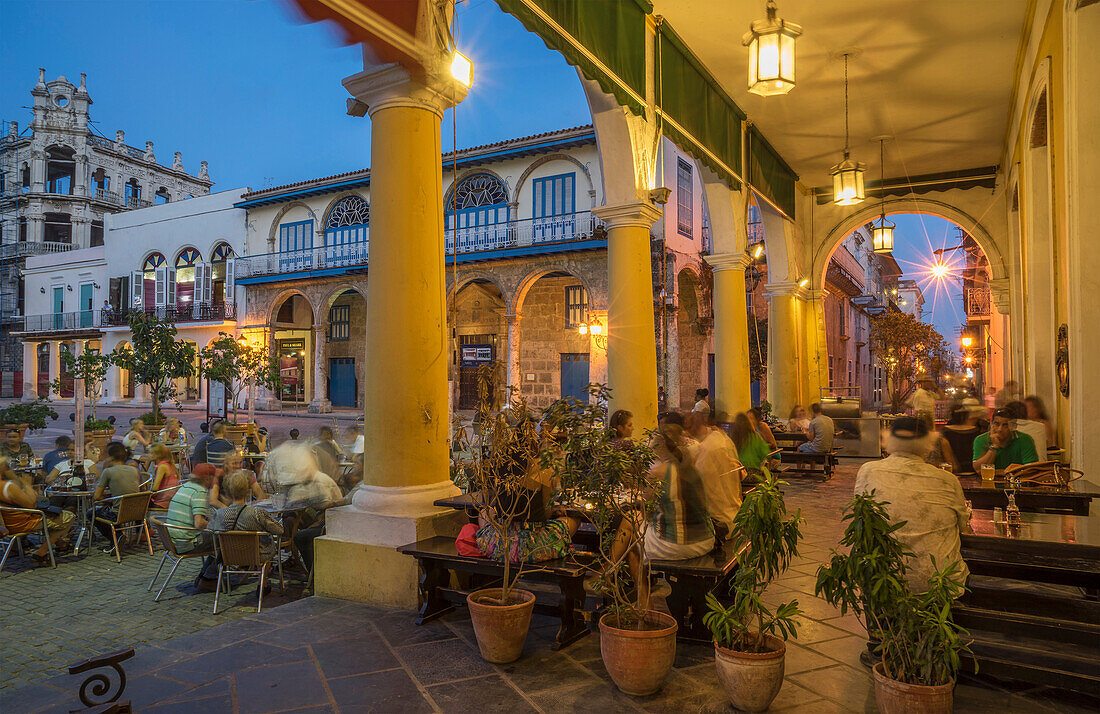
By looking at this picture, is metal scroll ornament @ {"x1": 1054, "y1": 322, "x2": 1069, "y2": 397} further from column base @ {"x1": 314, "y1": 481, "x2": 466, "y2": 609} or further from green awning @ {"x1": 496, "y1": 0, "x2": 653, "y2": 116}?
column base @ {"x1": 314, "y1": 481, "x2": 466, "y2": 609}

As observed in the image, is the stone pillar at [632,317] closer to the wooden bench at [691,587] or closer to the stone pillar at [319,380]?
the wooden bench at [691,587]

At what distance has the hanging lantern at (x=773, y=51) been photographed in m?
5.18

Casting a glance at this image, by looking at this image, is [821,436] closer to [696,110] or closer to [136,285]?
[696,110]

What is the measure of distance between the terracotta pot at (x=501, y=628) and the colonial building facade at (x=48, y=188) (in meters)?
38.5

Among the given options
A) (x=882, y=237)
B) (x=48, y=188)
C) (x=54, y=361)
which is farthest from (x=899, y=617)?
(x=48, y=188)

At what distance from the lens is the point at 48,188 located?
3547 cm

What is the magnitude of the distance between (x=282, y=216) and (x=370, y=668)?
2348cm

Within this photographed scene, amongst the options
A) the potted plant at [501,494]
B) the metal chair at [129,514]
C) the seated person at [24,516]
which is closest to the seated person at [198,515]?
the metal chair at [129,514]

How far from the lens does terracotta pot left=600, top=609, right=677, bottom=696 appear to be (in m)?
2.89

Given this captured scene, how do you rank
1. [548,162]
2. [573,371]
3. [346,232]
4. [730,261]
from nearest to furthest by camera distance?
[730,261]
[548,162]
[573,371]
[346,232]

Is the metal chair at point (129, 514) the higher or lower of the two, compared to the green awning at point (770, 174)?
lower

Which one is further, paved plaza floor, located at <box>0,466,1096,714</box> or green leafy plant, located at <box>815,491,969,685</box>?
paved plaza floor, located at <box>0,466,1096,714</box>

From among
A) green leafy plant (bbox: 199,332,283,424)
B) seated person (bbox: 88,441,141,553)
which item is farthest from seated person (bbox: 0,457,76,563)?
green leafy plant (bbox: 199,332,283,424)

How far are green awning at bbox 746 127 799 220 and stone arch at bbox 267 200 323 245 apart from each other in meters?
16.3
